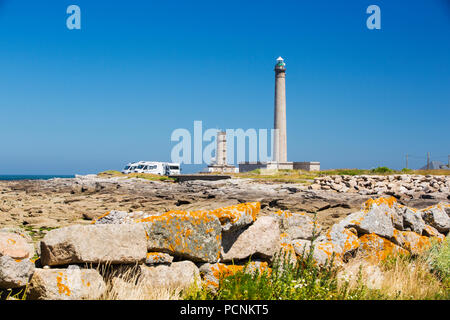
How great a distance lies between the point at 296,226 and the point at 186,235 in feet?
8.45

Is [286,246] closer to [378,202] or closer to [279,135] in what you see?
[378,202]

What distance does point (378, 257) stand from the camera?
19.7ft

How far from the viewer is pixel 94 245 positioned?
12.9 ft

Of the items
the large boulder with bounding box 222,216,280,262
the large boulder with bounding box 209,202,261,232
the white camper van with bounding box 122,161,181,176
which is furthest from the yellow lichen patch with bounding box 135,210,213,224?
the white camper van with bounding box 122,161,181,176

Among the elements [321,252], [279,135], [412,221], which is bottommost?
[321,252]

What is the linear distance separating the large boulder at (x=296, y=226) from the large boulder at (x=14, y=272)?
12.7 ft

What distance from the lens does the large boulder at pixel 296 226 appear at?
6.37 m

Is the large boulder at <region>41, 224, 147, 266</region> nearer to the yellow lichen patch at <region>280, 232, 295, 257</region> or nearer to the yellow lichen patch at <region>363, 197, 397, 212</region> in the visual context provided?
the yellow lichen patch at <region>280, 232, 295, 257</region>

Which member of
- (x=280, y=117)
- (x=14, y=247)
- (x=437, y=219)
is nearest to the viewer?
(x=14, y=247)

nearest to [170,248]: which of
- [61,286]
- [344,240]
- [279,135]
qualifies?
[61,286]

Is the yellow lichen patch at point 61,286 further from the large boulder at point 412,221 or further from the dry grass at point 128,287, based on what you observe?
the large boulder at point 412,221

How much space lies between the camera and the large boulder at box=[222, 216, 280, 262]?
4.81 meters

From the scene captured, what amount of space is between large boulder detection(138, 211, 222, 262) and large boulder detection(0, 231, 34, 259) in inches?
47.4
